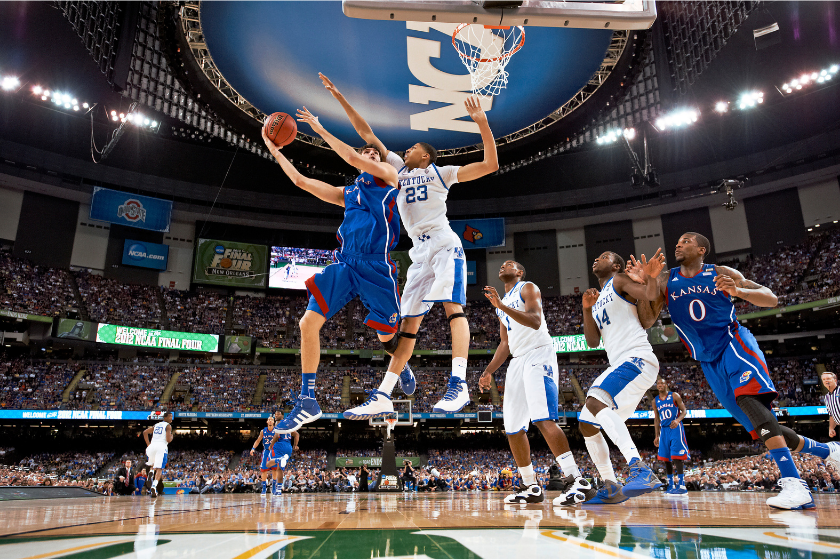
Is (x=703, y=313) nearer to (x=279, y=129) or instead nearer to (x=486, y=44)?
(x=279, y=129)

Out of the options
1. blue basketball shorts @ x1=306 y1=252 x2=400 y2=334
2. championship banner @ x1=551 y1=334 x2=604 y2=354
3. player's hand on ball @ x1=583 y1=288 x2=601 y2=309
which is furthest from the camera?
championship banner @ x1=551 y1=334 x2=604 y2=354

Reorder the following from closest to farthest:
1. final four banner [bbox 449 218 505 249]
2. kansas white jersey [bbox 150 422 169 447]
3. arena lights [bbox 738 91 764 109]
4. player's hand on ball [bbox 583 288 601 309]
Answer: player's hand on ball [bbox 583 288 601 309]
kansas white jersey [bbox 150 422 169 447]
arena lights [bbox 738 91 764 109]
final four banner [bbox 449 218 505 249]

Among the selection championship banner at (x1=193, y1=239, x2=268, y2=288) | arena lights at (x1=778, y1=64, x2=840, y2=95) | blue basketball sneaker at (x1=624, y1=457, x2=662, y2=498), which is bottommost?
blue basketball sneaker at (x1=624, y1=457, x2=662, y2=498)

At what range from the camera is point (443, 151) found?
20.1 meters

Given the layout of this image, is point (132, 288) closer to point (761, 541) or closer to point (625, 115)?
point (625, 115)

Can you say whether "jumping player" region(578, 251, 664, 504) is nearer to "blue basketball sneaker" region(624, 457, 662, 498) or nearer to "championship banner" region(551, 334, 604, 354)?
"blue basketball sneaker" region(624, 457, 662, 498)

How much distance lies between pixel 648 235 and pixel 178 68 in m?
29.1

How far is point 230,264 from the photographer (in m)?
35.0

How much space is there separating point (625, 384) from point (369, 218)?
310 cm

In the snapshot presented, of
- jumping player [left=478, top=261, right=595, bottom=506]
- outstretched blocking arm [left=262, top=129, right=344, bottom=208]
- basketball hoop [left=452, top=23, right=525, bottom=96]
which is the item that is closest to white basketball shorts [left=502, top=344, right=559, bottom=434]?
jumping player [left=478, top=261, right=595, bottom=506]

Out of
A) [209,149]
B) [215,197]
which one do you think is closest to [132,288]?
[215,197]

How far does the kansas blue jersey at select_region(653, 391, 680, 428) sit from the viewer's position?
9.61 metres

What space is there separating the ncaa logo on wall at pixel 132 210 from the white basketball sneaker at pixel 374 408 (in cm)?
3216

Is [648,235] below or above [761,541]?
above
